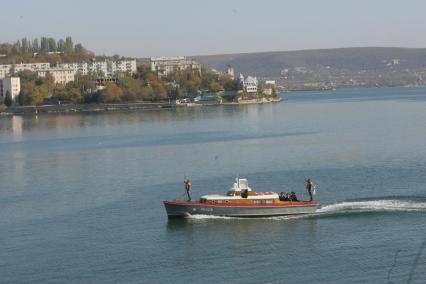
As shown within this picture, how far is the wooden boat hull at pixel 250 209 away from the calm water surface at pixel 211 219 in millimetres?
139

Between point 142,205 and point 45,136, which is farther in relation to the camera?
point 45,136

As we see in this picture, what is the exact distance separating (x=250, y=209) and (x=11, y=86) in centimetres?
4799

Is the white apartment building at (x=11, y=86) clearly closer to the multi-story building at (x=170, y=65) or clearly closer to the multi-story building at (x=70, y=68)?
the multi-story building at (x=70, y=68)

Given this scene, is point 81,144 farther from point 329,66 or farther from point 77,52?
point 329,66

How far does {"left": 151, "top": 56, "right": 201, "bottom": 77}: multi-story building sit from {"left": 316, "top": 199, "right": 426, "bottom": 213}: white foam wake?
53477 mm

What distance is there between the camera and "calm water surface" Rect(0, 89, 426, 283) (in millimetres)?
10203

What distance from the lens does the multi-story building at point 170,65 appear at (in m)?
69.4

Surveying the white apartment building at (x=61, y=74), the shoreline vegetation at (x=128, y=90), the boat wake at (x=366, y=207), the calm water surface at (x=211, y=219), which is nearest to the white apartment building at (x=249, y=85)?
the shoreline vegetation at (x=128, y=90)

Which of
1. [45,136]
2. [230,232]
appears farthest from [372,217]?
[45,136]

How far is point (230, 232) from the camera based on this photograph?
1204cm

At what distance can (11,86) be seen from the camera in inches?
2313

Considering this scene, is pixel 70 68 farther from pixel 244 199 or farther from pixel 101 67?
pixel 244 199

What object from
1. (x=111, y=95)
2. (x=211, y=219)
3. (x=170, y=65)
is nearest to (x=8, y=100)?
(x=111, y=95)

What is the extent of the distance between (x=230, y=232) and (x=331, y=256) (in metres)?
1.87
